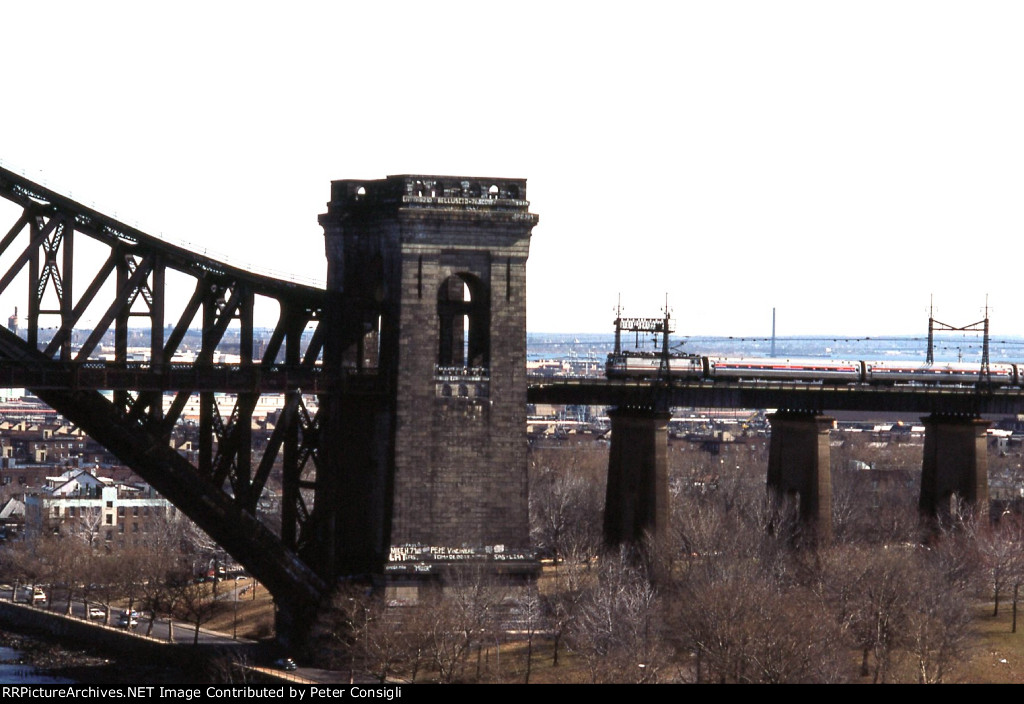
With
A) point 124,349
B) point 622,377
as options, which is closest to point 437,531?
point 124,349

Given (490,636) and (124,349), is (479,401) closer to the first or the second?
(490,636)

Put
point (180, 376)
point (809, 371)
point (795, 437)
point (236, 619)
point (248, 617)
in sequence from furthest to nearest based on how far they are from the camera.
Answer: point (809, 371) < point (236, 619) < point (248, 617) < point (795, 437) < point (180, 376)

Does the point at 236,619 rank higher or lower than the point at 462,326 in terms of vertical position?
lower

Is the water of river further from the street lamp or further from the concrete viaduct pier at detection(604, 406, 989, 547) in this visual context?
the concrete viaduct pier at detection(604, 406, 989, 547)

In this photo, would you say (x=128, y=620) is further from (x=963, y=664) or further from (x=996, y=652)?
(x=963, y=664)

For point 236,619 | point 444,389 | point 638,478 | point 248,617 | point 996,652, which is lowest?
point 236,619

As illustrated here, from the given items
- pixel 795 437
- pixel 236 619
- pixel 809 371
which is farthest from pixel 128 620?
pixel 809 371
